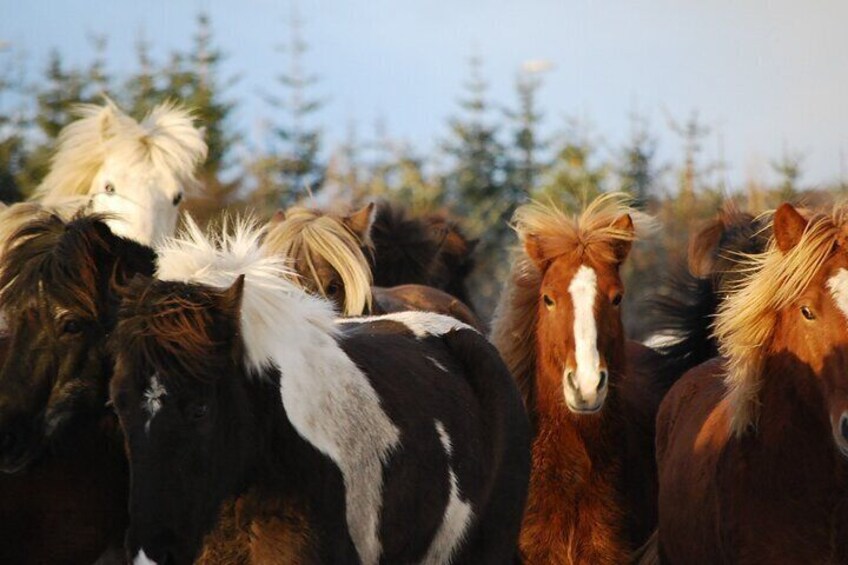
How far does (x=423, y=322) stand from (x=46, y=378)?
203cm


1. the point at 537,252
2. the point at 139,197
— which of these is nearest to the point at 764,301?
the point at 537,252

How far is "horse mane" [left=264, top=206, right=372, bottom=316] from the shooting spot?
8.38 metres

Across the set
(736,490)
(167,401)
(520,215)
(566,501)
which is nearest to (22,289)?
(167,401)

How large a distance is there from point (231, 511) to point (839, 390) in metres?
2.36

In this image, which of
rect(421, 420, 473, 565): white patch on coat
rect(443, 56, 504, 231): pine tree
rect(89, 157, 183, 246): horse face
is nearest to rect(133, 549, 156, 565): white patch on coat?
rect(421, 420, 473, 565): white patch on coat

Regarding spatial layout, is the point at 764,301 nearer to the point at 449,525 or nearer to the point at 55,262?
the point at 449,525

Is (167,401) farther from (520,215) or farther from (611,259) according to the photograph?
(520,215)

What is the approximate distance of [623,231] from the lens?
8.05 meters

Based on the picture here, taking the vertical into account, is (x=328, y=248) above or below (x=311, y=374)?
below

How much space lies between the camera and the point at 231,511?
A: 15.3 ft

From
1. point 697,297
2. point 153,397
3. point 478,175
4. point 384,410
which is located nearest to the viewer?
point 153,397

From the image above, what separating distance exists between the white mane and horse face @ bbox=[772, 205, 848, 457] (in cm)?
189

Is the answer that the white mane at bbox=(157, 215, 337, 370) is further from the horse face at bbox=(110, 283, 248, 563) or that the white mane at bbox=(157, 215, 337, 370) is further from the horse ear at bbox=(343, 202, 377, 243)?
the horse ear at bbox=(343, 202, 377, 243)

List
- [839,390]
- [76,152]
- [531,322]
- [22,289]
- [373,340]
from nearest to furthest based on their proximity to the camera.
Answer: [22,289] → [839,390] → [373,340] → [531,322] → [76,152]
